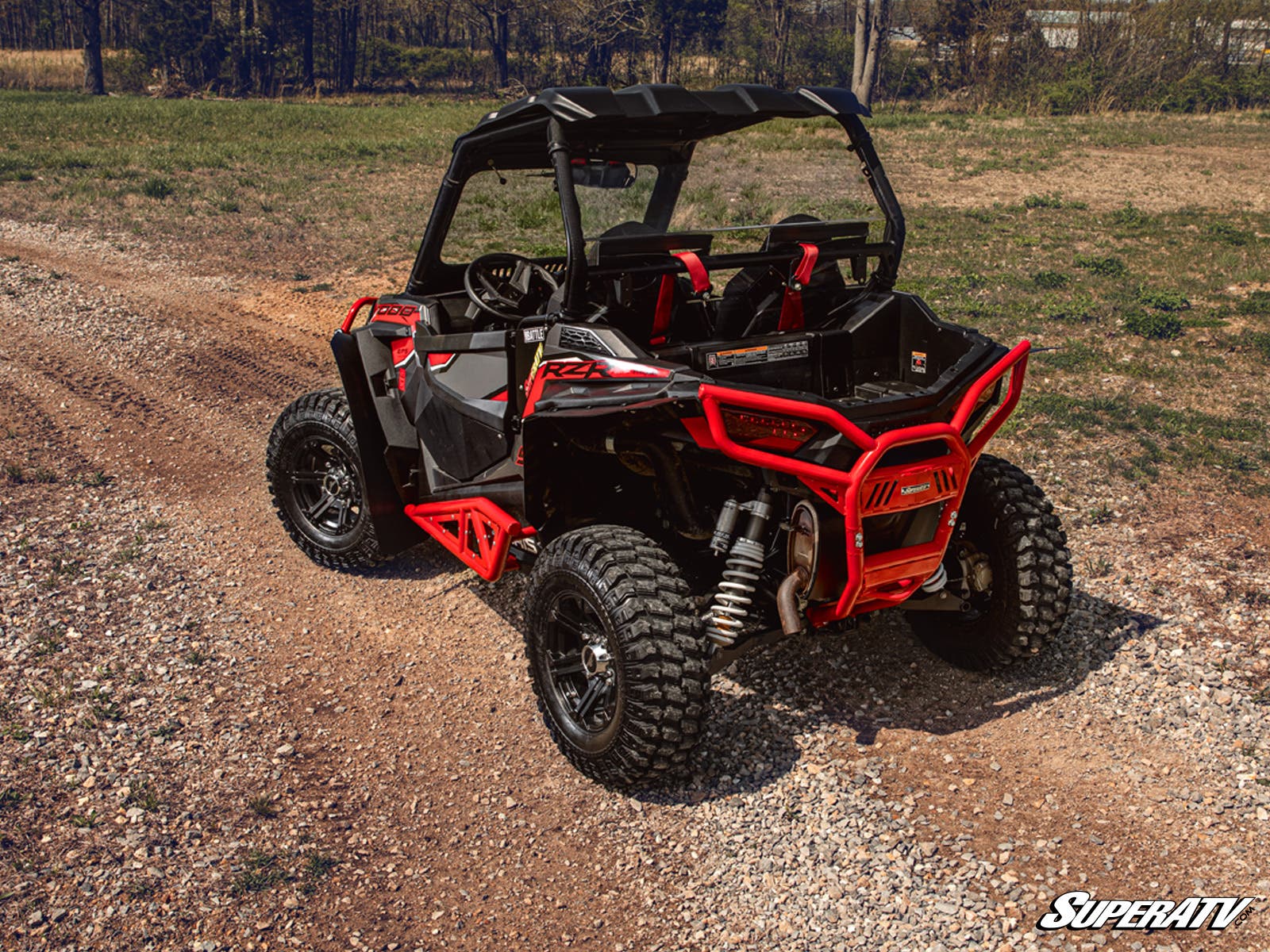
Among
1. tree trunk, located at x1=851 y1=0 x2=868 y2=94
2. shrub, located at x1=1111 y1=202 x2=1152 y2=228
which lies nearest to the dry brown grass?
tree trunk, located at x1=851 y1=0 x2=868 y2=94

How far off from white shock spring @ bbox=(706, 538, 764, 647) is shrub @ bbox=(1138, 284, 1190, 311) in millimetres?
8614

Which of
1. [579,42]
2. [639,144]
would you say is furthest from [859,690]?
Answer: [579,42]

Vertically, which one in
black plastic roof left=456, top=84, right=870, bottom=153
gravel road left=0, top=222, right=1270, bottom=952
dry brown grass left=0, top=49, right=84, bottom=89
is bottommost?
gravel road left=0, top=222, right=1270, bottom=952

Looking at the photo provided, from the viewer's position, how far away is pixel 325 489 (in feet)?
20.3

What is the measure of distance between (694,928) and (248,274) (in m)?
11.0

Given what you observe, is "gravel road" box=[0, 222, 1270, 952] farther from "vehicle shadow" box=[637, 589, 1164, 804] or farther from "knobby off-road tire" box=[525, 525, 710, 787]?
"knobby off-road tire" box=[525, 525, 710, 787]

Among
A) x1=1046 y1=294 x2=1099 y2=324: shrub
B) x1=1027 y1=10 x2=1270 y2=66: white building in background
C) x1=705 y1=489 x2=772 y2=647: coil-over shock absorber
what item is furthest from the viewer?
x1=1027 y1=10 x2=1270 y2=66: white building in background

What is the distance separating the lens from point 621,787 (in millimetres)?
4145

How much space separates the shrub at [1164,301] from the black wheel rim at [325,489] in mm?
8533

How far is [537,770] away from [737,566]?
4.00 ft

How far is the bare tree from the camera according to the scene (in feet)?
107

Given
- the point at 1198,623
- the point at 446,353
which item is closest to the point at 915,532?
the point at 1198,623

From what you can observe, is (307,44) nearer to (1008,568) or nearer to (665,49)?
(665,49)

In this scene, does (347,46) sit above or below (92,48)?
above
